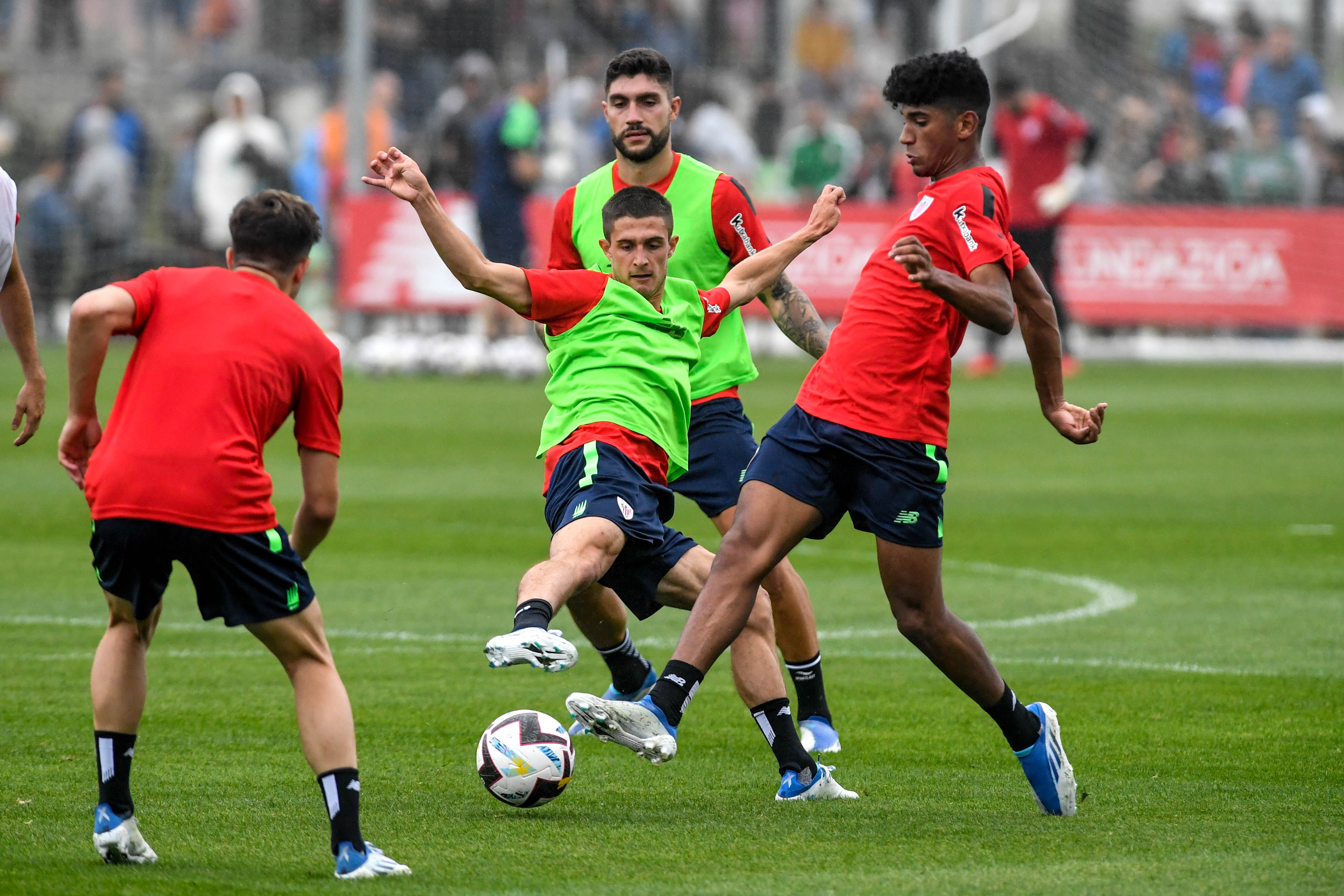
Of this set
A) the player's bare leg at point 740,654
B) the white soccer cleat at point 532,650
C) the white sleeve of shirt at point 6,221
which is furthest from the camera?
the white sleeve of shirt at point 6,221

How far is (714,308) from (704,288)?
54 centimetres

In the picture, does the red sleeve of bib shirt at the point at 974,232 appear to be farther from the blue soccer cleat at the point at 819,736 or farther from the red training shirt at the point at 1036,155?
the red training shirt at the point at 1036,155

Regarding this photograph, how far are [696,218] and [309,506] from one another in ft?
8.24

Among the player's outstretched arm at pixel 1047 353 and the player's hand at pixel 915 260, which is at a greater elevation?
→ the player's hand at pixel 915 260

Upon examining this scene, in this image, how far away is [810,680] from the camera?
23.4 feet

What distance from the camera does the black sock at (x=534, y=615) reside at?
18.6 ft

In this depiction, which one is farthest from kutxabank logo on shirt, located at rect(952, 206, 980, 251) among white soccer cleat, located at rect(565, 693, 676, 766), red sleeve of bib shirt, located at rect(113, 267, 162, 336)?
red sleeve of bib shirt, located at rect(113, 267, 162, 336)

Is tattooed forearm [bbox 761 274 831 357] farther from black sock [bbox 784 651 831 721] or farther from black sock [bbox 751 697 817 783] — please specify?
black sock [bbox 751 697 817 783]

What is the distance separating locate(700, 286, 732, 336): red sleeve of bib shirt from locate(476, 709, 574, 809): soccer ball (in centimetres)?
152

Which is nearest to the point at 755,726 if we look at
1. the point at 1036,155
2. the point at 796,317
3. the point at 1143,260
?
the point at 796,317

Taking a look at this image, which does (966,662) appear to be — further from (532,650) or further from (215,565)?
(215,565)

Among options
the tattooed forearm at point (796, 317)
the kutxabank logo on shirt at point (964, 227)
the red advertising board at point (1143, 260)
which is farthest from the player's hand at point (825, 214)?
the red advertising board at point (1143, 260)

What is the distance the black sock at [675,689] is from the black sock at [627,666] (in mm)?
1483

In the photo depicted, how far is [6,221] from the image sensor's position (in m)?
6.91
